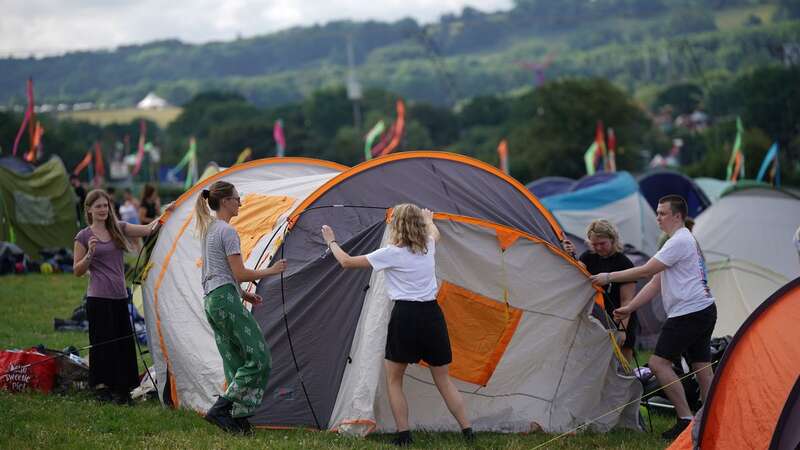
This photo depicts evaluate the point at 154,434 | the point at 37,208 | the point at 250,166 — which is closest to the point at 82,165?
the point at 37,208

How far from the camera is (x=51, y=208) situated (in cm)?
1942

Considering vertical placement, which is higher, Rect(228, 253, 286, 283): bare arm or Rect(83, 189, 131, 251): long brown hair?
Rect(83, 189, 131, 251): long brown hair

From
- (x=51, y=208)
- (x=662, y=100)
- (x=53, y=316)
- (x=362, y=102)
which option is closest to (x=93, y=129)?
(x=362, y=102)

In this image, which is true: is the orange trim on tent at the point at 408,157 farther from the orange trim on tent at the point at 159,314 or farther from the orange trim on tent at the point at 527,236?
the orange trim on tent at the point at 159,314

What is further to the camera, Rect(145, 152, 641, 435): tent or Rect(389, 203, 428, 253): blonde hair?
Rect(145, 152, 641, 435): tent

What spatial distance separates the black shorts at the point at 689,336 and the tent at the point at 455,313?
0.56 meters

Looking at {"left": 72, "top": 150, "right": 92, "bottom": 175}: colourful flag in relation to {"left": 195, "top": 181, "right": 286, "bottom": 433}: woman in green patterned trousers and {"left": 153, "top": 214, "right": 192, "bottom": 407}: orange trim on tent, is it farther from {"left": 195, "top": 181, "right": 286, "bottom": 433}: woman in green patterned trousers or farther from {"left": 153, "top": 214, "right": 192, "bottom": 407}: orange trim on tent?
{"left": 195, "top": 181, "right": 286, "bottom": 433}: woman in green patterned trousers

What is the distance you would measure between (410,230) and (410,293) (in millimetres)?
420

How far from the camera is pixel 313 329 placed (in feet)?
24.3

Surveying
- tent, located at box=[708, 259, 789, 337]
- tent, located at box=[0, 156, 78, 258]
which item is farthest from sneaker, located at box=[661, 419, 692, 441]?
tent, located at box=[0, 156, 78, 258]

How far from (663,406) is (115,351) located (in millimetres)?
4508

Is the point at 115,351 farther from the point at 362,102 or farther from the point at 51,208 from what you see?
the point at 362,102

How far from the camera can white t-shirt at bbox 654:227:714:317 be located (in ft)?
23.9

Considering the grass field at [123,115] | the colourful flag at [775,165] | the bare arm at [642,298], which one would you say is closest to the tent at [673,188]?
the colourful flag at [775,165]
